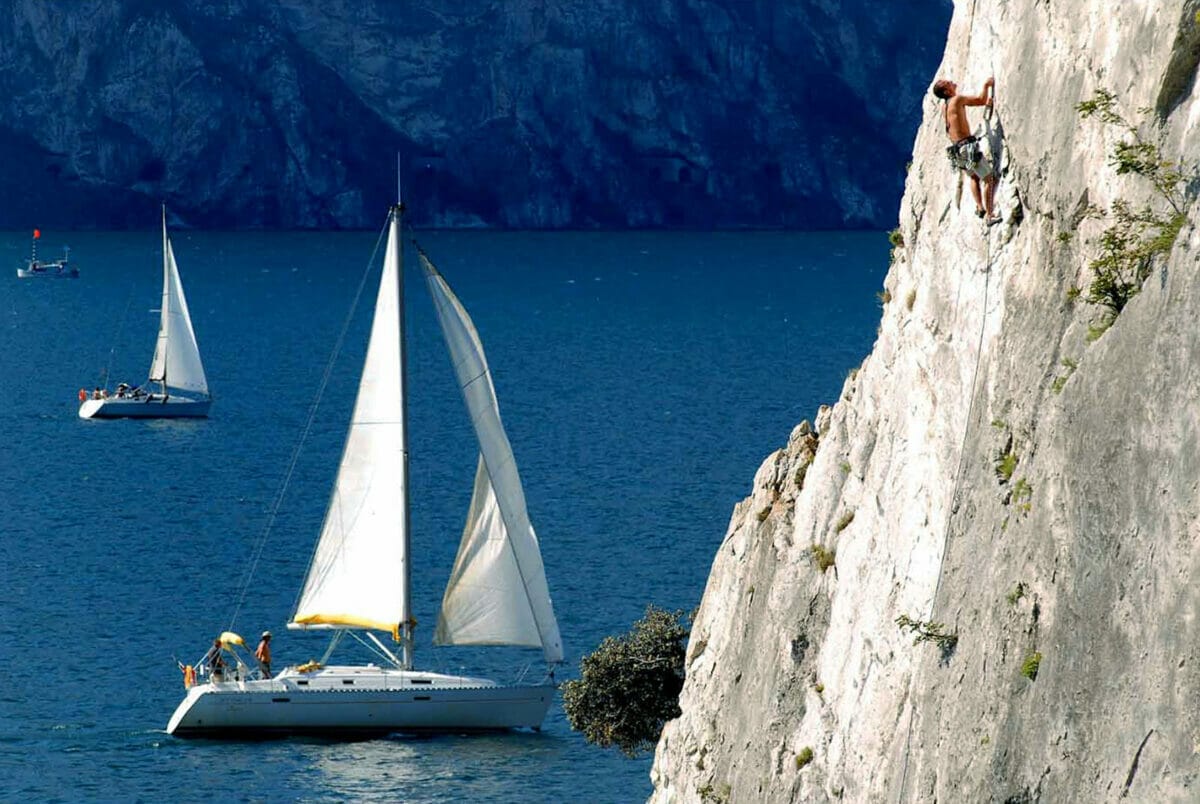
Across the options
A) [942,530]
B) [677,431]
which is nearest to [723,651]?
[942,530]

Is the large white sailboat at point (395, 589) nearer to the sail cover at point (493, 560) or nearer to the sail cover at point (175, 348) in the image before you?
the sail cover at point (493, 560)

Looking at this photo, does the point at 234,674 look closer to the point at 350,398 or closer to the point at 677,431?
the point at 677,431

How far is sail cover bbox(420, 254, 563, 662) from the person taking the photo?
1980 inches

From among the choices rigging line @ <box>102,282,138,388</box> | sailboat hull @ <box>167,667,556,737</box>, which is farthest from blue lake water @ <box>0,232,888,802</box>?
rigging line @ <box>102,282,138,388</box>

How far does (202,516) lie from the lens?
3280 inches

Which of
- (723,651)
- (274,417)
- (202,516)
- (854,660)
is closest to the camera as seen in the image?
(854,660)

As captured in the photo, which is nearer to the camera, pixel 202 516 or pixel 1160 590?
pixel 1160 590

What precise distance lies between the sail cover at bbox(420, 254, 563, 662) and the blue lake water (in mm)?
2882

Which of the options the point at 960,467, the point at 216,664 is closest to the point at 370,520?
the point at 216,664

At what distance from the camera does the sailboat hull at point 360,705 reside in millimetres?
50562

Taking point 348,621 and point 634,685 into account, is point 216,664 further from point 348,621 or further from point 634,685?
point 634,685

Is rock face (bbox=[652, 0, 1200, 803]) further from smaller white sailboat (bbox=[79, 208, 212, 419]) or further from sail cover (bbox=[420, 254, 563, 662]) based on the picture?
smaller white sailboat (bbox=[79, 208, 212, 419])

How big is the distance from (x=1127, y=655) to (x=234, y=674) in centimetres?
4174

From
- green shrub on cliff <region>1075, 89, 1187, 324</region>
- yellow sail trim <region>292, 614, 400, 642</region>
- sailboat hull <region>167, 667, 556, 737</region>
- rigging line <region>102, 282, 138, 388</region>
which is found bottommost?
rigging line <region>102, 282, 138, 388</region>
